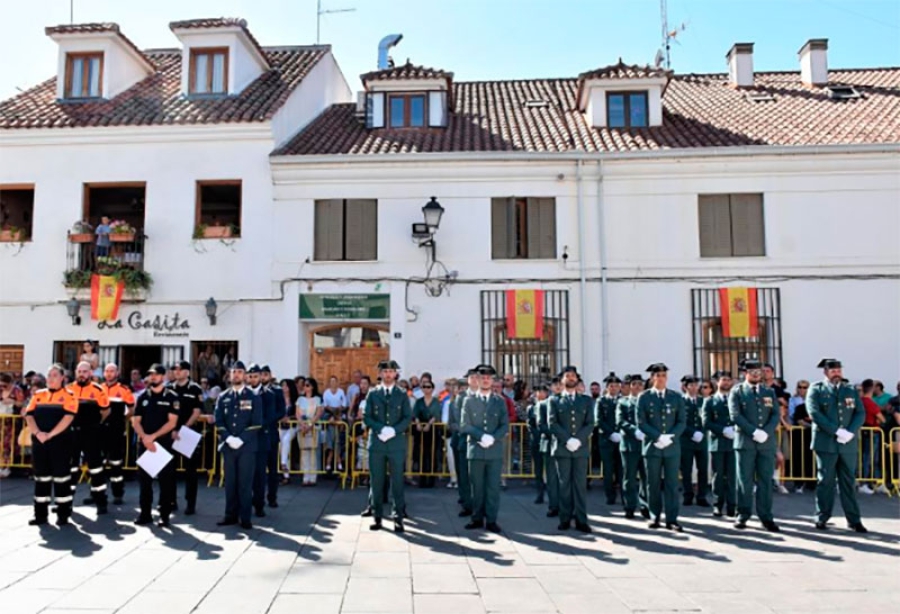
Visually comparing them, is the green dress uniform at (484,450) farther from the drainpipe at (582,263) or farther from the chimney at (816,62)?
the chimney at (816,62)


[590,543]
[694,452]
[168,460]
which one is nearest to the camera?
[590,543]

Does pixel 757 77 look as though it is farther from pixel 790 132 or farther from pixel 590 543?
pixel 590 543

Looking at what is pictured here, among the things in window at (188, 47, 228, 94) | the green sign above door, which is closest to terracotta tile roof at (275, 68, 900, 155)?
window at (188, 47, 228, 94)

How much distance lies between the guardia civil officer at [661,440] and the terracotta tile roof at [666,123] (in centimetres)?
844

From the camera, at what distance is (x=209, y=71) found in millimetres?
18172

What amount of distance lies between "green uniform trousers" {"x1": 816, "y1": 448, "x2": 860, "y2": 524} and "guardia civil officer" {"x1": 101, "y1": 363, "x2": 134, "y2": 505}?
31.0 feet

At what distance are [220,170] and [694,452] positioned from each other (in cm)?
1199

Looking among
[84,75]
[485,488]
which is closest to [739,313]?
[485,488]

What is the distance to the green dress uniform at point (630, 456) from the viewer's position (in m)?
9.69

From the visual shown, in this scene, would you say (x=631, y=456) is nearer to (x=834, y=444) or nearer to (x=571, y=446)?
(x=571, y=446)

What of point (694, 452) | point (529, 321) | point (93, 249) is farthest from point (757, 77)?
point (93, 249)

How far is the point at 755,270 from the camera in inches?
623

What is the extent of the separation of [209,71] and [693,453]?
1478 cm

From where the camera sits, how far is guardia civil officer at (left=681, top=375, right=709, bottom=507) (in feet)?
34.4
